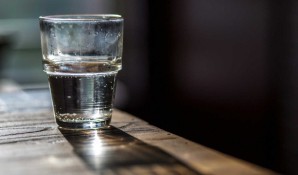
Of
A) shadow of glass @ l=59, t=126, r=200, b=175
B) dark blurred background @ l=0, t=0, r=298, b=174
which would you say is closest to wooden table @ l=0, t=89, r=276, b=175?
shadow of glass @ l=59, t=126, r=200, b=175

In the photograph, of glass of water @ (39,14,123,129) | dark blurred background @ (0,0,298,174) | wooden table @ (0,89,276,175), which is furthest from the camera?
dark blurred background @ (0,0,298,174)

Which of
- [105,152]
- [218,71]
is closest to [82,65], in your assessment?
[105,152]

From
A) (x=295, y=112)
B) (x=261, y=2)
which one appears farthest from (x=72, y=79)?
(x=261, y=2)

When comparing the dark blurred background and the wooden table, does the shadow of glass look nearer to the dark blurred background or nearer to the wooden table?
the wooden table

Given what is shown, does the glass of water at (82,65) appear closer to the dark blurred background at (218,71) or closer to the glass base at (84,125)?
the glass base at (84,125)

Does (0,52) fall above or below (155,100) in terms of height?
above

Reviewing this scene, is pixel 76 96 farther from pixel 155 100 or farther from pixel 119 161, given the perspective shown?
pixel 155 100

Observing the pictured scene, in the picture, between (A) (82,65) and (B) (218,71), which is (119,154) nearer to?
(A) (82,65)
